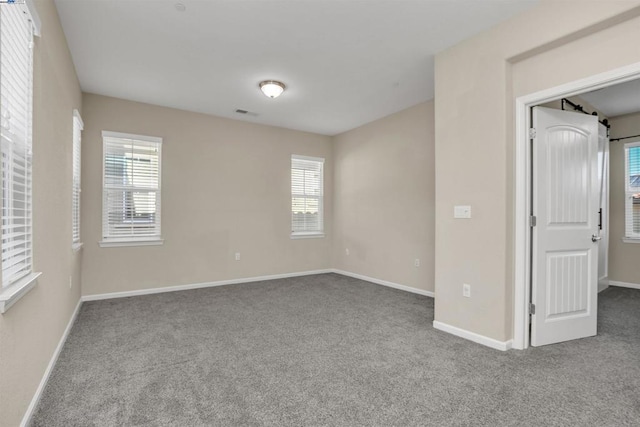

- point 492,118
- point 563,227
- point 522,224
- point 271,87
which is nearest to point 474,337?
point 522,224

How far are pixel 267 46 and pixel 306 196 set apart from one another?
11.4 feet

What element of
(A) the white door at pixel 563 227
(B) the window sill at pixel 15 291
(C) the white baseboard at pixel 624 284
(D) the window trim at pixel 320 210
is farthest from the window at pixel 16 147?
(C) the white baseboard at pixel 624 284

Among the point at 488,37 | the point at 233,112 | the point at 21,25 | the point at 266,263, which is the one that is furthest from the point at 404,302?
the point at 21,25

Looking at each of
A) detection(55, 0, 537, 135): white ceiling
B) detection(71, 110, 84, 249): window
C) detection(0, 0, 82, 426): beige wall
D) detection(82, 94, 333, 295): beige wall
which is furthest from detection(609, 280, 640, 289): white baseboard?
detection(71, 110, 84, 249): window

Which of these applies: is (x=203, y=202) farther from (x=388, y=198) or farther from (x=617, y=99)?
(x=617, y=99)

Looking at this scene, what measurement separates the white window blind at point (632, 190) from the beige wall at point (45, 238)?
7245mm

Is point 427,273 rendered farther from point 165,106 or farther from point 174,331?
point 165,106

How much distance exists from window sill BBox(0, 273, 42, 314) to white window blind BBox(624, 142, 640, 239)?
23.6 ft

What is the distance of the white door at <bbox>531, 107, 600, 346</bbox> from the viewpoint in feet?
9.23

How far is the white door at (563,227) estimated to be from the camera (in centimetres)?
281

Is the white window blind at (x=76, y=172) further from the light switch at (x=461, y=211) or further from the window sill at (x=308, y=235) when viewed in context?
the light switch at (x=461, y=211)

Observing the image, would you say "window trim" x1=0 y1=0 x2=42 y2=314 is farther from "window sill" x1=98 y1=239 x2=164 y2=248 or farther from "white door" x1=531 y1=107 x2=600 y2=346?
"white door" x1=531 y1=107 x2=600 y2=346

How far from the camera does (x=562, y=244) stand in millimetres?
2896

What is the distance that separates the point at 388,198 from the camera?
5.39 metres
